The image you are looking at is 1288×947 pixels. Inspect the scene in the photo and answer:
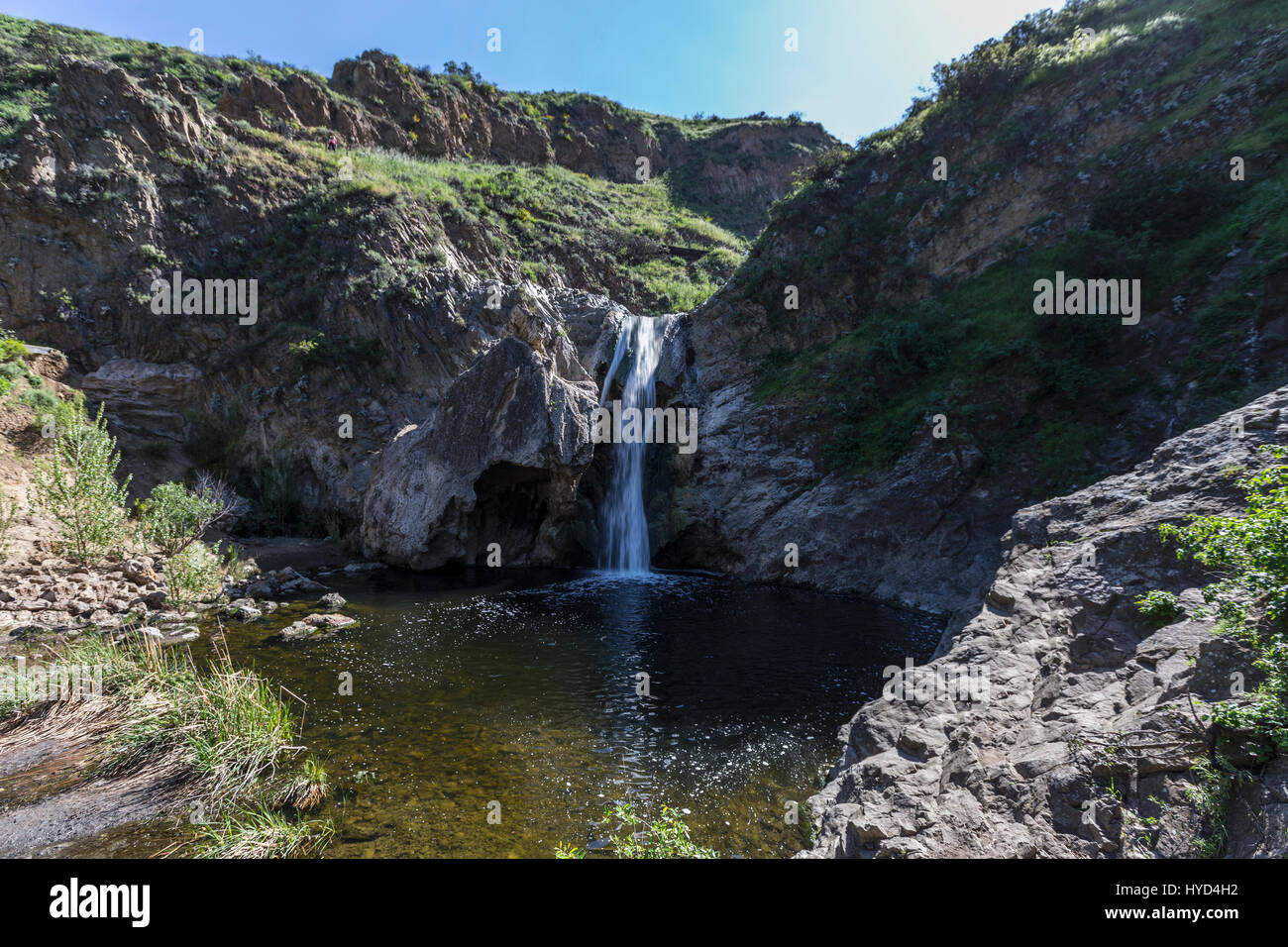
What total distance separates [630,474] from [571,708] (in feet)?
50.7

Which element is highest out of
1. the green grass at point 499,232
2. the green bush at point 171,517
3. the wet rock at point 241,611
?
the green grass at point 499,232

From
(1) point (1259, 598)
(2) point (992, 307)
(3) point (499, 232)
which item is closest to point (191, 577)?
(1) point (1259, 598)

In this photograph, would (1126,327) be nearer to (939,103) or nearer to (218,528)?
(939,103)

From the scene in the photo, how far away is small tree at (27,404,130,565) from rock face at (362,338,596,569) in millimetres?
7879

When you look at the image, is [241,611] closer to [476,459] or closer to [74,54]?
[476,459]

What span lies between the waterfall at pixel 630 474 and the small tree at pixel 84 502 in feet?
52.2

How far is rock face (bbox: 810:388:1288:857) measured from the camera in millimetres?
4016

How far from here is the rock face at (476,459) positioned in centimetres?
2125

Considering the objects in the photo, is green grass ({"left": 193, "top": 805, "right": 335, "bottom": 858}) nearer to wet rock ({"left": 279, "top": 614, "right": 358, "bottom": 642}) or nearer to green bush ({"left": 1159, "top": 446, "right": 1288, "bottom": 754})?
wet rock ({"left": 279, "top": 614, "right": 358, "bottom": 642})

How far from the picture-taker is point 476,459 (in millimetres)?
21438

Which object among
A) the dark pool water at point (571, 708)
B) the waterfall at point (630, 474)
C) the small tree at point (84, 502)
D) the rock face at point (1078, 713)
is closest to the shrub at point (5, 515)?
the small tree at point (84, 502)

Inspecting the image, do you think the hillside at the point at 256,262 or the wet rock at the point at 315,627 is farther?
the hillside at the point at 256,262

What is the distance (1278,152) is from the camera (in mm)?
16891

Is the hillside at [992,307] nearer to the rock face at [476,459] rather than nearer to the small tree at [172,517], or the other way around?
the rock face at [476,459]
